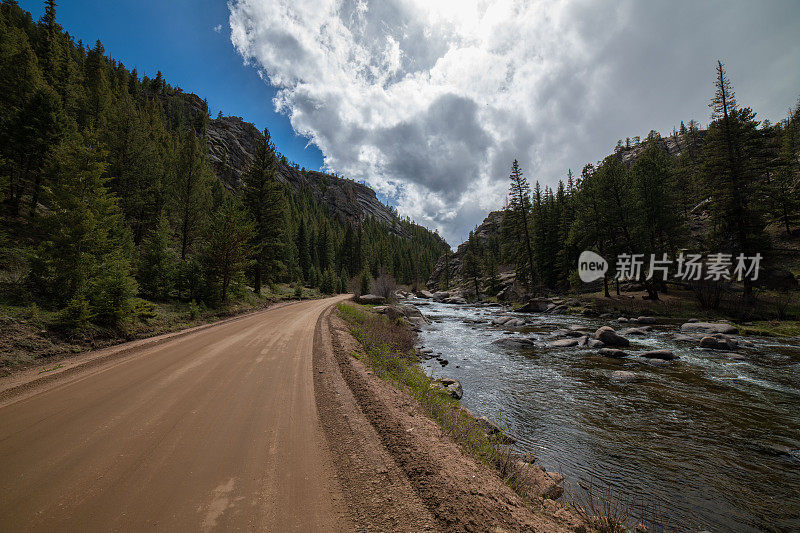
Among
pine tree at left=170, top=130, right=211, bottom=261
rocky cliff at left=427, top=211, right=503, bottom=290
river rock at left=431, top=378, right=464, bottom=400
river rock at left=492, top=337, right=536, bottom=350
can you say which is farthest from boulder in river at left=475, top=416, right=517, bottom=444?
rocky cliff at left=427, top=211, right=503, bottom=290

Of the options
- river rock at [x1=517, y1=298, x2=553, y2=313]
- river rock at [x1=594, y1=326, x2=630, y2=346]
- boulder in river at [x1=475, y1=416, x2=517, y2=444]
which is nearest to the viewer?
boulder in river at [x1=475, y1=416, x2=517, y2=444]

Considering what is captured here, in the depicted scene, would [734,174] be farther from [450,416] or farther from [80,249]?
[80,249]

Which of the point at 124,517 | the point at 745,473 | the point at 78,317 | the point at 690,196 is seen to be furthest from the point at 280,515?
the point at 690,196

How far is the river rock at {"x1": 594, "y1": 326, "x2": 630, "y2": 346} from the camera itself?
48.2ft

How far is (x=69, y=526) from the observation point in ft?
7.90

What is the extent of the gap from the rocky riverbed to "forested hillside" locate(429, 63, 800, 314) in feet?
43.0

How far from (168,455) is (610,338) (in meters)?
18.6

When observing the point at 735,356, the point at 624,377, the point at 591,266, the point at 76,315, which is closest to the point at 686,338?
the point at 735,356

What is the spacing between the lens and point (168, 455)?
11.6ft

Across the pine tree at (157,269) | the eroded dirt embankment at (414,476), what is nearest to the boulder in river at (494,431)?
the eroded dirt embankment at (414,476)

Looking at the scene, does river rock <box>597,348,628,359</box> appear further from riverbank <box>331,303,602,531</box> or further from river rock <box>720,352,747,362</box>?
riverbank <box>331,303,602,531</box>

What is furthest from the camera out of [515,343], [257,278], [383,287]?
[383,287]

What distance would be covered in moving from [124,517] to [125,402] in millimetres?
3428

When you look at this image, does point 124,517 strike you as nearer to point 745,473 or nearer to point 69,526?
point 69,526
